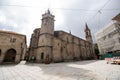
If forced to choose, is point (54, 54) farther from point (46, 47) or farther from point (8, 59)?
point (8, 59)

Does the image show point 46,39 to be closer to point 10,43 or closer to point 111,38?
point 10,43

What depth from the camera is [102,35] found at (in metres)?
36.6

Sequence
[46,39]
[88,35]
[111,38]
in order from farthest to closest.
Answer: [88,35] → [111,38] → [46,39]

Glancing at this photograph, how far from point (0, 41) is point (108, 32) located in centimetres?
3854

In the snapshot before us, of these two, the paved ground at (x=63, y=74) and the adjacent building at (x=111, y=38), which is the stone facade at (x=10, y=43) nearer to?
the paved ground at (x=63, y=74)

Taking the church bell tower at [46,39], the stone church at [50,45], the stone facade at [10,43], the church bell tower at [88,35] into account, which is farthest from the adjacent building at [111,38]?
the stone facade at [10,43]

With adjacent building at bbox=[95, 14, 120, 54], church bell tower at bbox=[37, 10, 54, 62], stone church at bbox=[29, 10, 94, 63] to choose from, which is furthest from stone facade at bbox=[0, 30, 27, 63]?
adjacent building at bbox=[95, 14, 120, 54]

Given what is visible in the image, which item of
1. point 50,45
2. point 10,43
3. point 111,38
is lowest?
point 50,45

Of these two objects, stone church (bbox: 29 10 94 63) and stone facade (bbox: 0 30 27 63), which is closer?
stone facade (bbox: 0 30 27 63)

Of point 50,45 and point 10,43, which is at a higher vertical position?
point 10,43

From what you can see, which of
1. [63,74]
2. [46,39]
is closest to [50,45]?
[46,39]

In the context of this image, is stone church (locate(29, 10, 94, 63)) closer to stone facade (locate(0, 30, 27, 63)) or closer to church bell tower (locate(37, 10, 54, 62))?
church bell tower (locate(37, 10, 54, 62))

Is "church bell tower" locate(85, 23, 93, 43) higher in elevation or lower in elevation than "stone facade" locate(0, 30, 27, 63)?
higher

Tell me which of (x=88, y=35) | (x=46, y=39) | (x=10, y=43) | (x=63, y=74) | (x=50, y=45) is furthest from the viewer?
(x=88, y=35)
